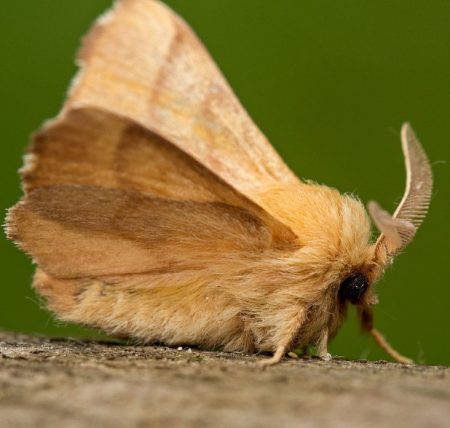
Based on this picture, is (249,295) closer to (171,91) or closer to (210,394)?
(171,91)

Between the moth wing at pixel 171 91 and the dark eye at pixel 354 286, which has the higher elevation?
the moth wing at pixel 171 91

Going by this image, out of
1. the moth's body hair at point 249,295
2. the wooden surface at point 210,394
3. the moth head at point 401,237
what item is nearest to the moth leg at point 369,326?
the moth head at point 401,237

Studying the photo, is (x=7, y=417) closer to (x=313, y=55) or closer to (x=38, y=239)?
(x=38, y=239)

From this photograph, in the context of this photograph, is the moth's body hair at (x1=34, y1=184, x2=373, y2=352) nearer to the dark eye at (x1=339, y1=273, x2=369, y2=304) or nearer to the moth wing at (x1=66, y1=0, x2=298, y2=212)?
the dark eye at (x1=339, y1=273, x2=369, y2=304)

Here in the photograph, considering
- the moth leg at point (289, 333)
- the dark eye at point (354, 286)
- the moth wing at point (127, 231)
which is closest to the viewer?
the moth leg at point (289, 333)

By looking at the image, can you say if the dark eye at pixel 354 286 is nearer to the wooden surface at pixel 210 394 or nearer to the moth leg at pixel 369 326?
the moth leg at pixel 369 326

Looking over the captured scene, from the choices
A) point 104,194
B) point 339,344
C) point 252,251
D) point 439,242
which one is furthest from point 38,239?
point 439,242

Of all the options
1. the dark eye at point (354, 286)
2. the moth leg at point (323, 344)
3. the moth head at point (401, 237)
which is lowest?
the moth leg at point (323, 344)
